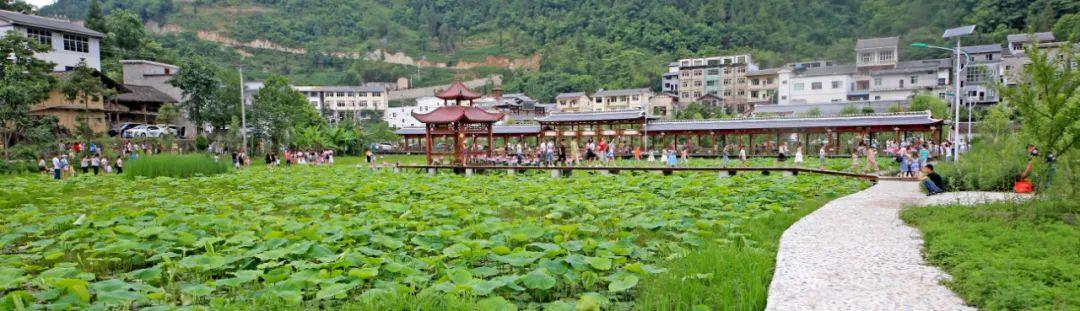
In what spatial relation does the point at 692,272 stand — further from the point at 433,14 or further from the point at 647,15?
the point at 433,14

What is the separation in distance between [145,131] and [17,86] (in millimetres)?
9487

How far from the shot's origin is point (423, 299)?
11.9 ft

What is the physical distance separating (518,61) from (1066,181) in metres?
79.5

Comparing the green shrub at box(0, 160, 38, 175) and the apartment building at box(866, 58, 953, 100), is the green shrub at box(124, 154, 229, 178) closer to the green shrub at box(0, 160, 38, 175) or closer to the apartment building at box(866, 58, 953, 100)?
the green shrub at box(0, 160, 38, 175)

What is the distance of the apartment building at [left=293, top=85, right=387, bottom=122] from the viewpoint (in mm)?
60438

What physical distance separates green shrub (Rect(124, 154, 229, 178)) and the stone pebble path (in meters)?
15.2

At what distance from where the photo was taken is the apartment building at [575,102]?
5475cm

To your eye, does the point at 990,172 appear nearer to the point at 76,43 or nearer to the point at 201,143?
the point at 201,143

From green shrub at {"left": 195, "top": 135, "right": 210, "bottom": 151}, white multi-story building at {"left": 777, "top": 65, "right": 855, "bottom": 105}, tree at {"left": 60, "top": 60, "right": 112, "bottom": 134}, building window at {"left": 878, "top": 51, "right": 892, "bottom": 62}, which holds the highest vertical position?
building window at {"left": 878, "top": 51, "right": 892, "bottom": 62}

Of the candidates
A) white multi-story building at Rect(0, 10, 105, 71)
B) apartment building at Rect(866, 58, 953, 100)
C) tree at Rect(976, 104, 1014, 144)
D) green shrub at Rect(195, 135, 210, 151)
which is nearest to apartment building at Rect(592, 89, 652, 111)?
apartment building at Rect(866, 58, 953, 100)

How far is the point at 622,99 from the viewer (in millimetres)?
52438

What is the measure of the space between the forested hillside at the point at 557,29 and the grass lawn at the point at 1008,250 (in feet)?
168

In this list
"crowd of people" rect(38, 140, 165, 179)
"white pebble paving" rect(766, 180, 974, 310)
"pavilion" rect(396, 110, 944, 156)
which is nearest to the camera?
"white pebble paving" rect(766, 180, 974, 310)

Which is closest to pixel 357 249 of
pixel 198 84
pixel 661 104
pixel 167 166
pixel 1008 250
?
pixel 1008 250
